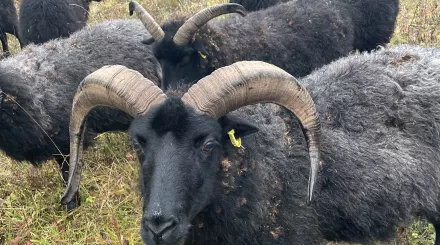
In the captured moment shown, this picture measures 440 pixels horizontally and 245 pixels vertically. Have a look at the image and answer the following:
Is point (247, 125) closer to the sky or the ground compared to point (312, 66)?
closer to the sky

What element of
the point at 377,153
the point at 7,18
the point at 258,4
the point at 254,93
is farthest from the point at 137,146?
the point at 7,18

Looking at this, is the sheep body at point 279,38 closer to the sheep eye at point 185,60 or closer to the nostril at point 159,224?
the sheep eye at point 185,60

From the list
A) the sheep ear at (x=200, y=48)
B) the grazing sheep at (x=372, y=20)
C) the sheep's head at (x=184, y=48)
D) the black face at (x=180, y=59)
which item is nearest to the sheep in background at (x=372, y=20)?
the grazing sheep at (x=372, y=20)

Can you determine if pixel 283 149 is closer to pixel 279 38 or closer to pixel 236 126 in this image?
pixel 236 126

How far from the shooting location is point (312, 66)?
8.13 metres

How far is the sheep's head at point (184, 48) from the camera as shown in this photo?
6.59m

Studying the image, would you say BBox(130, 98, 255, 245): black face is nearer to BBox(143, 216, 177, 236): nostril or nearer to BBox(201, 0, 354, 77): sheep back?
BBox(143, 216, 177, 236): nostril

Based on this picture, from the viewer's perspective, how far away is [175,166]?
3387 millimetres

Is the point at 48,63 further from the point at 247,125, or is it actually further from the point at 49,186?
the point at 247,125

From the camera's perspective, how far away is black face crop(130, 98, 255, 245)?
328cm

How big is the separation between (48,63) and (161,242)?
184 inches

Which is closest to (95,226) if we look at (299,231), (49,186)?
(49,186)

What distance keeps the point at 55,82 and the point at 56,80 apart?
43 millimetres

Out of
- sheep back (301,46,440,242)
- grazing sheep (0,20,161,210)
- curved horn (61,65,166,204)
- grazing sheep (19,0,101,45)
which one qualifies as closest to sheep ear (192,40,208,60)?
grazing sheep (0,20,161,210)
